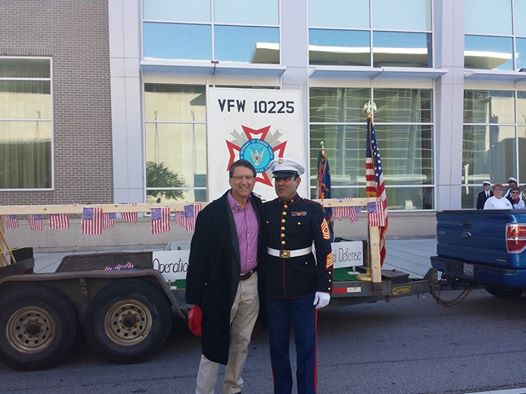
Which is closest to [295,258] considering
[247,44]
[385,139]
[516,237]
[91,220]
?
[91,220]

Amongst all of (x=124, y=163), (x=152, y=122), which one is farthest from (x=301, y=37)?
A: (x=124, y=163)

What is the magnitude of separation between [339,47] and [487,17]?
4933 millimetres

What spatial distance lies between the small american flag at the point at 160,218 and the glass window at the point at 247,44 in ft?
32.6

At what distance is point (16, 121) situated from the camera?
1437 cm

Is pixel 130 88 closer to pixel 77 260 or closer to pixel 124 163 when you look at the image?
pixel 124 163

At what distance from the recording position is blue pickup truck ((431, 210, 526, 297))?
19.8ft

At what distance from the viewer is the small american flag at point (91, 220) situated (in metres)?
5.52

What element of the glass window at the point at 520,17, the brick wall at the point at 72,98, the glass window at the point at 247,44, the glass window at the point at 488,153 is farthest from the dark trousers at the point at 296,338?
the glass window at the point at 520,17

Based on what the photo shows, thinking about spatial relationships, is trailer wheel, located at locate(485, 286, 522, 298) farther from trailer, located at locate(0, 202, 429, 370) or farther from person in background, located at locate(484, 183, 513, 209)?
trailer, located at locate(0, 202, 429, 370)

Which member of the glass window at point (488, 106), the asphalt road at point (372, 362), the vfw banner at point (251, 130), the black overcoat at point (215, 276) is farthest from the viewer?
the glass window at point (488, 106)

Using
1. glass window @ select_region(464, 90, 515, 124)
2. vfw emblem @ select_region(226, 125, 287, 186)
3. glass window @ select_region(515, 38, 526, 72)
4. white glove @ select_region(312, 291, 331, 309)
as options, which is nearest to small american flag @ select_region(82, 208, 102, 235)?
vfw emblem @ select_region(226, 125, 287, 186)

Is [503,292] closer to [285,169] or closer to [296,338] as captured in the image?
[296,338]

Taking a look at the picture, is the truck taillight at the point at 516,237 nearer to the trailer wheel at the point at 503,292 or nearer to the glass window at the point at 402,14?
the trailer wheel at the point at 503,292

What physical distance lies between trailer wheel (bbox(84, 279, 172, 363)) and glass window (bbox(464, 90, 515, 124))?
13893 mm
